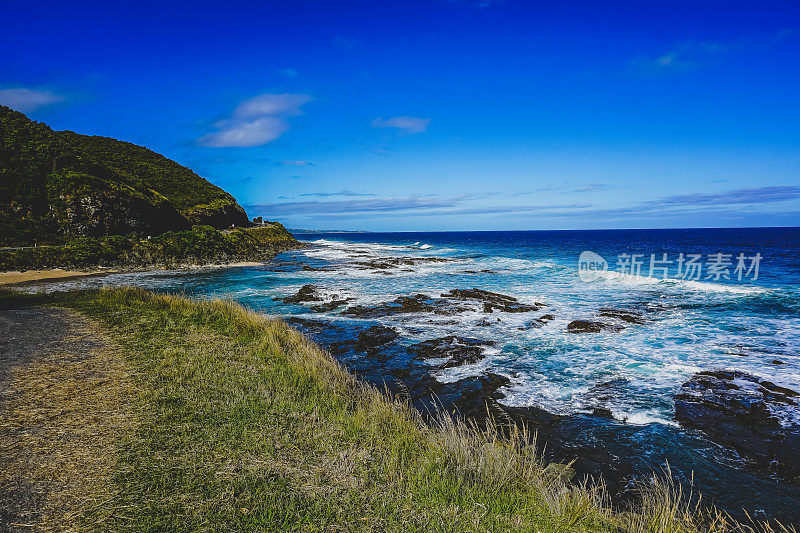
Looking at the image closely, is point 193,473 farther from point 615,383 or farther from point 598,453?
point 615,383

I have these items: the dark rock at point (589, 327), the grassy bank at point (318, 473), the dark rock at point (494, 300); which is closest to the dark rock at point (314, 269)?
the dark rock at point (494, 300)

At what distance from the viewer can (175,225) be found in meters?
50.8

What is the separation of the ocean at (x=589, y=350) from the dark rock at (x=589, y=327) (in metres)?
0.09

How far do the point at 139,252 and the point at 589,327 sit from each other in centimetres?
4350

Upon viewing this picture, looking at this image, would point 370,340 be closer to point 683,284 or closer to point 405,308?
point 405,308

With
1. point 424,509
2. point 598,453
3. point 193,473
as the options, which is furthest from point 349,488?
point 598,453

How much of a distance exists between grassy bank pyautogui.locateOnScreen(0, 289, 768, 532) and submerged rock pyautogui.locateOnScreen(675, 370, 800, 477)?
2.96m

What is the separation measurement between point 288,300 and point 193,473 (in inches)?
737

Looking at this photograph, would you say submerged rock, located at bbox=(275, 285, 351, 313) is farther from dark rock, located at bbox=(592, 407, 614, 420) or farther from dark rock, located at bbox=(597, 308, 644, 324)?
dark rock, located at bbox=(592, 407, 614, 420)

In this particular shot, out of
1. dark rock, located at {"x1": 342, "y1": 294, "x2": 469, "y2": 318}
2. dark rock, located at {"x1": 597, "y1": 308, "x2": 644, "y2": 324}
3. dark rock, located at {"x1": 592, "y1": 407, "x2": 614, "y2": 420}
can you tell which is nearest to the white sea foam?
dark rock, located at {"x1": 597, "y1": 308, "x2": 644, "y2": 324}

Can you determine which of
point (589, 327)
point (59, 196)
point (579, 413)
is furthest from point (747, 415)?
point (59, 196)

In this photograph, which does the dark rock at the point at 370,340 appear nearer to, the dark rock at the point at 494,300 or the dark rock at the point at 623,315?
the dark rock at the point at 494,300

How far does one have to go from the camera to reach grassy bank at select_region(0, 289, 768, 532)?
4.18 meters

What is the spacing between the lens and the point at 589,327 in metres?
16.4
